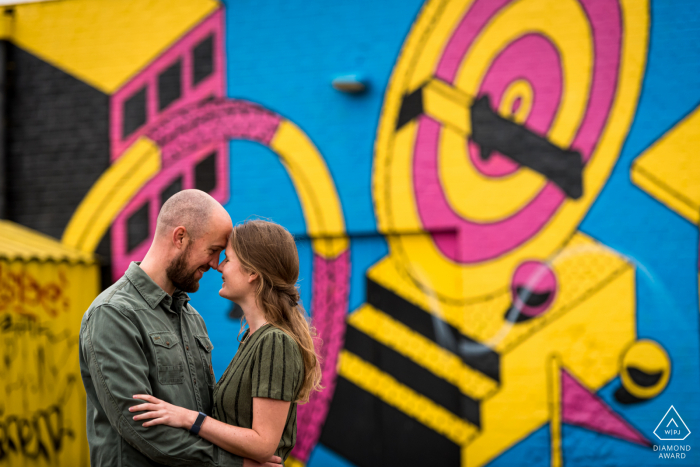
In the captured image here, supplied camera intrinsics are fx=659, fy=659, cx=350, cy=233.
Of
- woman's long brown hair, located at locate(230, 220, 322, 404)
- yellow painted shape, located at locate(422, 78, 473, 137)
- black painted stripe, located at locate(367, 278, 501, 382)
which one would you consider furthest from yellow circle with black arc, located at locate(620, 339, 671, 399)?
woman's long brown hair, located at locate(230, 220, 322, 404)

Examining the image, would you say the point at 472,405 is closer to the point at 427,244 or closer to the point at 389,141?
the point at 427,244

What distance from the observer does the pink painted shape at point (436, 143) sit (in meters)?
6.16

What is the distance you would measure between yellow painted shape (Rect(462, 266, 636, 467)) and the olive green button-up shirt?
13.3 ft

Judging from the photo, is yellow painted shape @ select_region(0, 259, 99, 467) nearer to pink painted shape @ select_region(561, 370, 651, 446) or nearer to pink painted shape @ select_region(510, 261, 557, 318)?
pink painted shape @ select_region(510, 261, 557, 318)

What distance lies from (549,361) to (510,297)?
2.23 ft

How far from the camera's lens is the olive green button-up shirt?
2400 millimetres

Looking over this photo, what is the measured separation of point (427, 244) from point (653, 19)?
2.93 metres

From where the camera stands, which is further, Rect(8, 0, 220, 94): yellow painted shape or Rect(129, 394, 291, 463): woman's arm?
Rect(8, 0, 220, 94): yellow painted shape

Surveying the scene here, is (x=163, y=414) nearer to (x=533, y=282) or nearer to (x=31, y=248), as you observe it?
(x=533, y=282)

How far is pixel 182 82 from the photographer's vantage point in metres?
7.17

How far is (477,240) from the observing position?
633 centimetres

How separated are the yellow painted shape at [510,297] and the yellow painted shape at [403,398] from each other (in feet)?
2.57

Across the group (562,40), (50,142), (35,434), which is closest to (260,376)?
(35,434)

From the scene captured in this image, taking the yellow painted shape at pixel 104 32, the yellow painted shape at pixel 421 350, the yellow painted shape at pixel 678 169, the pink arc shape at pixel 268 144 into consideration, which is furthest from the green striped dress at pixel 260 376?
the yellow painted shape at pixel 104 32
